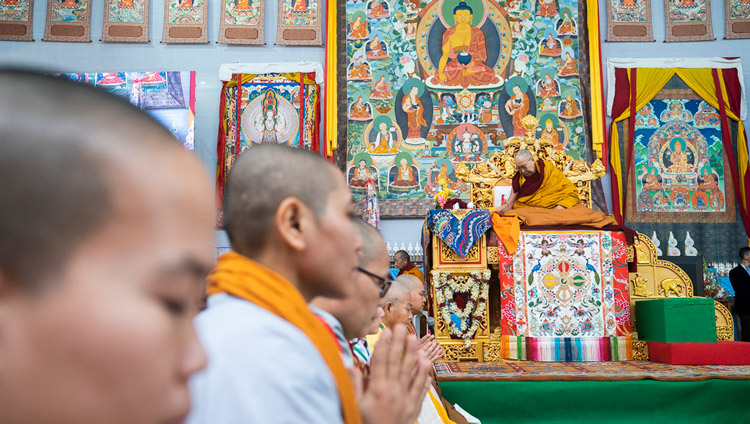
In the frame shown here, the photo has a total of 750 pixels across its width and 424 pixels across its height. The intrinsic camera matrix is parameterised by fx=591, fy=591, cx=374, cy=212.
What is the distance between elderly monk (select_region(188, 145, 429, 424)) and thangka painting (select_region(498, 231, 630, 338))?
12.6 ft

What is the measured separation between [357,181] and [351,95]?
4.84ft

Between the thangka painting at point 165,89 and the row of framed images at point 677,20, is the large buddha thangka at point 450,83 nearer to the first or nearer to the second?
the row of framed images at point 677,20

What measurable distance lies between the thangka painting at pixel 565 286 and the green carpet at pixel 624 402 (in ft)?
3.50

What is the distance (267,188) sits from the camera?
38.6 inches

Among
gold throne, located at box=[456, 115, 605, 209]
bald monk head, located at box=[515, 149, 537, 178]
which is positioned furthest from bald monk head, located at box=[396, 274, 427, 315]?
gold throne, located at box=[456, 115, 605, 209]

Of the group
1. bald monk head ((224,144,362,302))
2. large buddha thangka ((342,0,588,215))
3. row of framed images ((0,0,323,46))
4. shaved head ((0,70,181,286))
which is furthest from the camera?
row of framed images ((0,0,323,46))

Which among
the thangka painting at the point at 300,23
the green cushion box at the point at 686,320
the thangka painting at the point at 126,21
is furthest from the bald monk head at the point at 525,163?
the thangka painting at the point at 126,21

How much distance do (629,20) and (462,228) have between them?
7279 millimetres

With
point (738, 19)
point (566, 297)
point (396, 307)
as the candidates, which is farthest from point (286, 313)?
point (738, 19)

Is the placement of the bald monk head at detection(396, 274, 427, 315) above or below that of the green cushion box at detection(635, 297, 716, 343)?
above

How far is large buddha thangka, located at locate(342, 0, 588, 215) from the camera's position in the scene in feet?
31.7

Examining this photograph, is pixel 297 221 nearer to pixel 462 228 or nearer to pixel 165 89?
pixel 462 228

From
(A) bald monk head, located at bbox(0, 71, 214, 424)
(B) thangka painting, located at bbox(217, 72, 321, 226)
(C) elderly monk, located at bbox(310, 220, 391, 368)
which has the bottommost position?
(C) elderly monk, located at bbox(310, 220, 391, 368)

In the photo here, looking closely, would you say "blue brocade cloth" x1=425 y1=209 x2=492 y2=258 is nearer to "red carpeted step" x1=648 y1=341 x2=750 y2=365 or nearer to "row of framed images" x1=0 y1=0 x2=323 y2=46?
"red carpeted step" x1=648 y1=341 x2=750 y2=365
